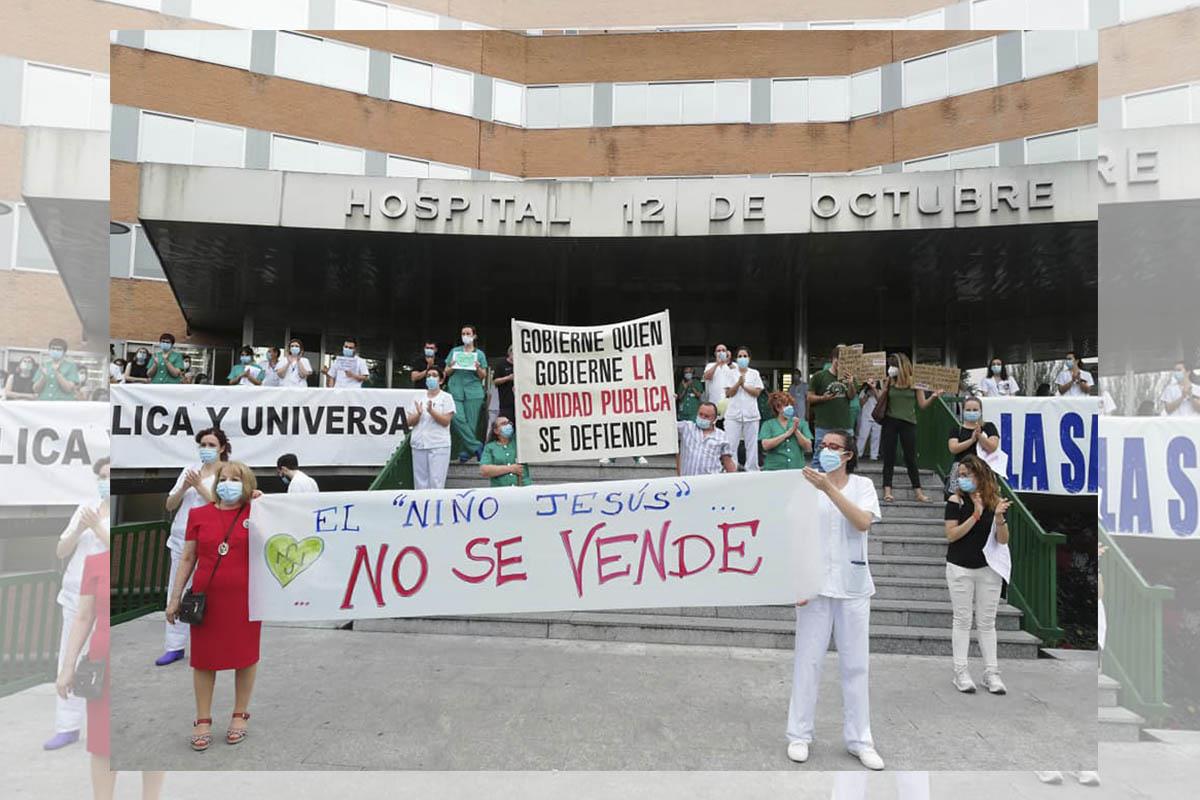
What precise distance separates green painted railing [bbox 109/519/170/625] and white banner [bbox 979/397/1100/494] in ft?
33.2

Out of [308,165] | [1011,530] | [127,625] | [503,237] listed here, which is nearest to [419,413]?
[503,237]

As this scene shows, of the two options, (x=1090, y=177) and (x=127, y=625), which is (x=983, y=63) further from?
(x=127, y=625)

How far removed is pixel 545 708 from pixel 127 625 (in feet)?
18.2

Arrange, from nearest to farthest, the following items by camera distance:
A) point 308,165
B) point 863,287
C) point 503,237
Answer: point 503,237
point 863,287
point 308,165

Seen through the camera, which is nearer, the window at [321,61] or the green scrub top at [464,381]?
the green scrub top at [464,381]

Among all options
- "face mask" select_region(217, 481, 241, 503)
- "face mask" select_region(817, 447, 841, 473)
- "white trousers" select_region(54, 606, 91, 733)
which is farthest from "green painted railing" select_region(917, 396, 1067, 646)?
"white trousers" select_region(54, 606, 91, 733)

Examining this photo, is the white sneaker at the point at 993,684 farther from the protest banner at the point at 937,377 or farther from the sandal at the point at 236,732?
the sandal at the point at 236,732

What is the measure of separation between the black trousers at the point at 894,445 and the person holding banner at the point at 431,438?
5.55 meters

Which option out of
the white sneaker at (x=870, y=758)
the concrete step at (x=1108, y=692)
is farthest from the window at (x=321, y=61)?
the concrete step at (x=1108, y=692)

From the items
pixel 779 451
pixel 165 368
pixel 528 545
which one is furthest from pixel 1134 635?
pixel 165 368

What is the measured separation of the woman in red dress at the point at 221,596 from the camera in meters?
4.60

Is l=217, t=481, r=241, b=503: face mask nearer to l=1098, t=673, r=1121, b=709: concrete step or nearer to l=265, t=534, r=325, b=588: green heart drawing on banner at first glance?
l=265, t=534, r=325, b=588: green heart drawing on banner

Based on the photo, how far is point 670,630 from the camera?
6.77 metres

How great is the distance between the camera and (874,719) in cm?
503
